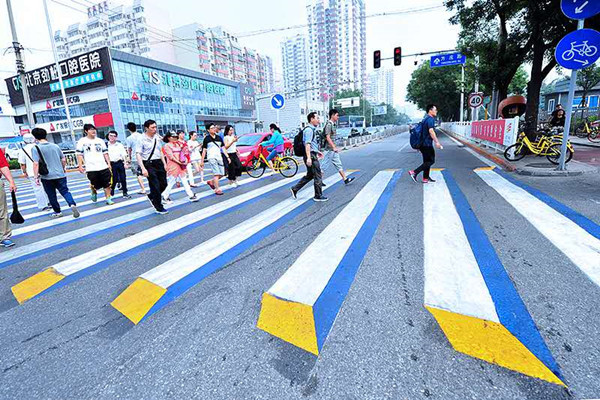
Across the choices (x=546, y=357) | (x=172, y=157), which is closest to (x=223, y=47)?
(x=172, y=157)

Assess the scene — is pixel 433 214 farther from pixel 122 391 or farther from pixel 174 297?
pixel 122 391

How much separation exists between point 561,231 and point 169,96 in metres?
50.6

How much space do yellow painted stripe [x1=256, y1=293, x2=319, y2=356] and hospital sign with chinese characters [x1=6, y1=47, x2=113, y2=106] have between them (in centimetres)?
4321

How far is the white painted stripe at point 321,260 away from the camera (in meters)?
2.66

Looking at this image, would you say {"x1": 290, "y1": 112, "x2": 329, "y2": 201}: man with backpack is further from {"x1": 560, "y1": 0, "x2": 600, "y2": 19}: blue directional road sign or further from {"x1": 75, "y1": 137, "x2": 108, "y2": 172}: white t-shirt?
{"x1": 560, "y1": 0, "x2": 600, "y2": 19}: blue directional road sign

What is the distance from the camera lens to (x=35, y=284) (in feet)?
10.5

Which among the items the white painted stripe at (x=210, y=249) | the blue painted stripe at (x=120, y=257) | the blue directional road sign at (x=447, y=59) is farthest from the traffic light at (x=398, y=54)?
the blue painted stripe at (x=120, y=257)

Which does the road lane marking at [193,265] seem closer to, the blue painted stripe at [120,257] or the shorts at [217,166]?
the blue painted stripe at [120,257]

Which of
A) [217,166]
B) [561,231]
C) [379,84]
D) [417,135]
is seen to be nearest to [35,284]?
[217,166]

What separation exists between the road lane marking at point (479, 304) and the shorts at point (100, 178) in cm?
696

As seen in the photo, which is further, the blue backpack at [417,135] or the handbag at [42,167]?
the blue backpack at [417,135]

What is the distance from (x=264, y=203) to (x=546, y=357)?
16.6 ft

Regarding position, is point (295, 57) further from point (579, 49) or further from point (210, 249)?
point (210, 249)

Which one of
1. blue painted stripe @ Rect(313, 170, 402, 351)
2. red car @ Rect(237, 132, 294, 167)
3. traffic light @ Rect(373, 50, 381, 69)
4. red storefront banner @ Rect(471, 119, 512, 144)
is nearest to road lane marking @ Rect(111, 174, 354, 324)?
blue painted stripe @ Rect(313, 170, 402, 351)
